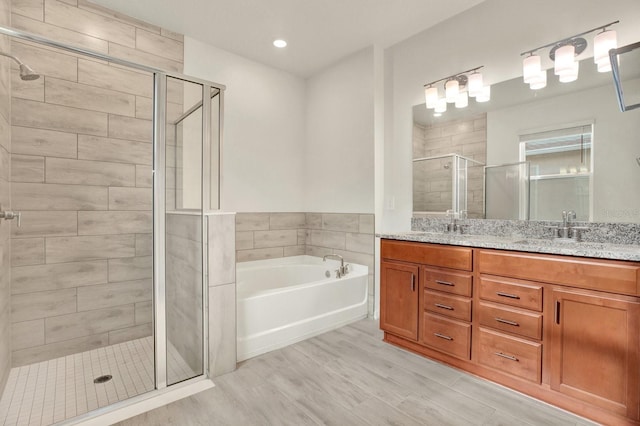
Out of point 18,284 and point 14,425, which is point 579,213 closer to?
point 14,425

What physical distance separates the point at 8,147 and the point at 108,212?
73 cm

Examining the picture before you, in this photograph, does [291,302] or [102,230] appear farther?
[291,302]

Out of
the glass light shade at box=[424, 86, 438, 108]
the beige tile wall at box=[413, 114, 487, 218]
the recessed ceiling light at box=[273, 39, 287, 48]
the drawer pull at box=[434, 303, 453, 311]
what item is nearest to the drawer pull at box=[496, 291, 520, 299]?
the drawer pull at box=[434, 303, 453, 311]

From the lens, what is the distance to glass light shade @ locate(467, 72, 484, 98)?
2688mm

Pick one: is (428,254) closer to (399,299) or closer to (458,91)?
(399,299)

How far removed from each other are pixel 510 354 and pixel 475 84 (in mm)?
2133

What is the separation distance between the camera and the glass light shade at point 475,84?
8.82 feet

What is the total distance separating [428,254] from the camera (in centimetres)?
232

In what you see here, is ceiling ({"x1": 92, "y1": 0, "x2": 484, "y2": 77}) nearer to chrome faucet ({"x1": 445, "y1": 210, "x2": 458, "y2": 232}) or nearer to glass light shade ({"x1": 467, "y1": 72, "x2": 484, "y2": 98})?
glass light shade ({"x1": 467, "y1": 72, "x2": 484, "y2": 98})

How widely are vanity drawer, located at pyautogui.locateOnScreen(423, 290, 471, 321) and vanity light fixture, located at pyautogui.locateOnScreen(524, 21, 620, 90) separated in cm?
171

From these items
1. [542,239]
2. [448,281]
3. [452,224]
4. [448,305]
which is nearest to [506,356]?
[448,305]

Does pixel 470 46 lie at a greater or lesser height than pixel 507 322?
greater

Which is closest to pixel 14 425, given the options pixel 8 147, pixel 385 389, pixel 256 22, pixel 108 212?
pixel 108 212

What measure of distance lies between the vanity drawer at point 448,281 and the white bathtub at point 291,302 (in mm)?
979
